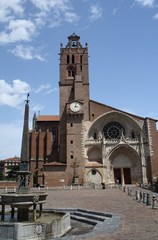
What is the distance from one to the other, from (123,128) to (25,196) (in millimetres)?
40447

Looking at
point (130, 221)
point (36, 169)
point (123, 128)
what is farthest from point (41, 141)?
point (130, 221)

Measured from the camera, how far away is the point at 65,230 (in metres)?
9.79

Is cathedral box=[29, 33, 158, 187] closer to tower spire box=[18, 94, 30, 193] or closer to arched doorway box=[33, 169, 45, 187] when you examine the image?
arched doorway box=[33, 169, 45, 187]

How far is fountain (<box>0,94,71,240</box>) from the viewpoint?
25.2 ft

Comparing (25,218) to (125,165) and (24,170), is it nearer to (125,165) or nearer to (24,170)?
(24,170)

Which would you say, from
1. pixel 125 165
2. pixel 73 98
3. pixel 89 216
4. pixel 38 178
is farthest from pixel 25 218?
pixel 73 98

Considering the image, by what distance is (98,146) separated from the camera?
154ft

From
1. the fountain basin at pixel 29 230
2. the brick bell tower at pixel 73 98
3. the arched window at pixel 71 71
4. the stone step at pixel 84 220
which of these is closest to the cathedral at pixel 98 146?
the brick bell tower at pixel 73 98

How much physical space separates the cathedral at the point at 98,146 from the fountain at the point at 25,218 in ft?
99.8

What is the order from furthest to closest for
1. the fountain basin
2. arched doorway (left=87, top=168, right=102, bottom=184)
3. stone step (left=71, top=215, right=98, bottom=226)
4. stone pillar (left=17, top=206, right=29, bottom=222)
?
1. arched doorway (left=87, top=168, right=102, bottom=184)
2. stone step (left=71, top=215, right=98, bottom=226)
3. stone pillar (left=17, top=206, right=29, bottom=222)
4. the fountain basin

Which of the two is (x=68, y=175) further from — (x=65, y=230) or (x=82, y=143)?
(x=65, y=230)

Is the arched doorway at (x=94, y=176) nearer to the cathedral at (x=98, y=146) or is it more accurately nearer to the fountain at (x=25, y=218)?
the cathedral at (x=98, y=146)

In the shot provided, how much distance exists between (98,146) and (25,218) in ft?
121

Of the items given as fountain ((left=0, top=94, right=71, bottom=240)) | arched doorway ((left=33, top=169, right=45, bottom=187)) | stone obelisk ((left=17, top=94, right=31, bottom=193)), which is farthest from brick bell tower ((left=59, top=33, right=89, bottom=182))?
stone obelisk ((left=17, top=94, right=31, bottom=193))
